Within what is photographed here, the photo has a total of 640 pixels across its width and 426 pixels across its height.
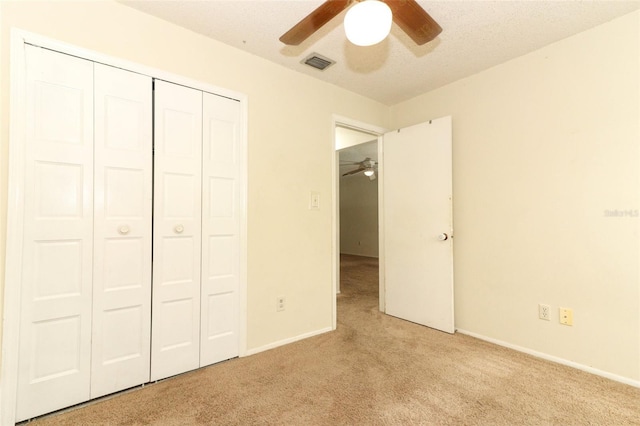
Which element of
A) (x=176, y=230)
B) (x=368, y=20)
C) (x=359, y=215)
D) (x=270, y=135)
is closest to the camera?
(x=368, y=20)

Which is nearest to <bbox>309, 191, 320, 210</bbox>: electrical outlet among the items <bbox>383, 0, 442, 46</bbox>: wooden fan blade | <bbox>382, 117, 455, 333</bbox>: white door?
<bbox>382, 117, 455, 333</bbox>: white door

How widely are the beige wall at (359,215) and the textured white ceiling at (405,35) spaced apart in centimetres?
556

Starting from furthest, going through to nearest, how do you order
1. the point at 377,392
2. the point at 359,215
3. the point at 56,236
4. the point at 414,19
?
the point at 359,215
the point at 377,392
the point at 56,236
the point at 414,19

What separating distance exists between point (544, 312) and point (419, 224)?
1220 millimetres

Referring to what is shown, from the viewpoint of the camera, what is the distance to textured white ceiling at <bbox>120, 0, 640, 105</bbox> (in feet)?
5.95

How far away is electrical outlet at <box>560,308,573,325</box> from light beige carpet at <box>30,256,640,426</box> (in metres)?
0.33

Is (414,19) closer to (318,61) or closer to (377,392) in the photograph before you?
(318,61)

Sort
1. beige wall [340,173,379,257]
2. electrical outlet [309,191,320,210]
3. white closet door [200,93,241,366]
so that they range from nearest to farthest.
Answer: white closet door [200,93,241,366] → electrical outlet [309,191,320,210] → beige wall [340,173,379,257]

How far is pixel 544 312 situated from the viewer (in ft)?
7.38

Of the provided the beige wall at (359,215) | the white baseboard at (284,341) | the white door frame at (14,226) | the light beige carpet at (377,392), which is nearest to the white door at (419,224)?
the light beige carpet at (377,392)

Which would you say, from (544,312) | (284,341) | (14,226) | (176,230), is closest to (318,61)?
(176,230)

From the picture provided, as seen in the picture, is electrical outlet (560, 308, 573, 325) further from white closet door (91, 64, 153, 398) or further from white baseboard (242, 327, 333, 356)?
white closet door (91, 64, 153, 398)

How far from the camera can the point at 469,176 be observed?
2.73m

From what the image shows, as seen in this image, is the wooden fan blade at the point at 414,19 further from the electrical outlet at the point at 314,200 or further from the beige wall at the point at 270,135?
the electrical outlet at the point at 314,200
